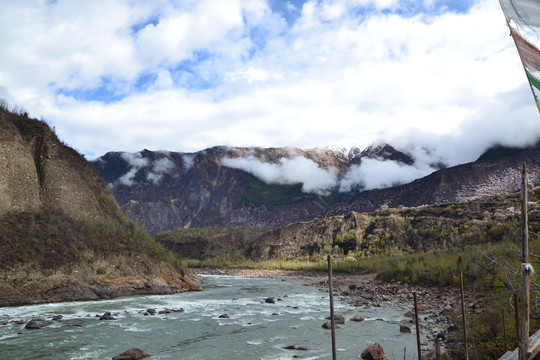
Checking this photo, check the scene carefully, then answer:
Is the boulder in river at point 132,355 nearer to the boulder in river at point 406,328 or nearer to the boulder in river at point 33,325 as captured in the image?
the boulder in river at point 33,325

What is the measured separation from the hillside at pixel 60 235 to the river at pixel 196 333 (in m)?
2.61

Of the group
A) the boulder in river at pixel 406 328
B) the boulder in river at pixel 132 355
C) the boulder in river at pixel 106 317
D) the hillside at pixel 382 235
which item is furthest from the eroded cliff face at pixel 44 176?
the hillside at pixel 382 235

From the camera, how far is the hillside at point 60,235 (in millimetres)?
27516

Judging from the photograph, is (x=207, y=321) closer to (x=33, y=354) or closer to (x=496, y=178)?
(x=33, y=354)

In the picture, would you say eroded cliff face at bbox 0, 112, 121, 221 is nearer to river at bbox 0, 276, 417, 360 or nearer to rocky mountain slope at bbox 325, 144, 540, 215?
river at bbox 0, 276, 417, 360

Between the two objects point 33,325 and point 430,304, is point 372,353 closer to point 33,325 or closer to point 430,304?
point 430,304

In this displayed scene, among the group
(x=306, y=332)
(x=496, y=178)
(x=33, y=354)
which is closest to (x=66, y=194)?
(x=33, y=354)

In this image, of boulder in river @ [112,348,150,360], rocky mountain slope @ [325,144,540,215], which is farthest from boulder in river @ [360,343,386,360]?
rocky mountain slope @ [325,144,540,215]

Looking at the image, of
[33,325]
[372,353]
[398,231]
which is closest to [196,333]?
[33,325]

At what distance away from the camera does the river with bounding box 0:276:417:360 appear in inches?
590

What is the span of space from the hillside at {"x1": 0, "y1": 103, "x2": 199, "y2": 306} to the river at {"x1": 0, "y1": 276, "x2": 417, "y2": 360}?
261 cm

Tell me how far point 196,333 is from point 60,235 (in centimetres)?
1876

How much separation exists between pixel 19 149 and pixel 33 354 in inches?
991

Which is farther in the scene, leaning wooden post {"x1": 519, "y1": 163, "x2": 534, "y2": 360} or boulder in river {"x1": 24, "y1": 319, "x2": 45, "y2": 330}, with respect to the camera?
boulder in river {"x1": 24, "y1": 319, "x2": 45, "y2": 330}
